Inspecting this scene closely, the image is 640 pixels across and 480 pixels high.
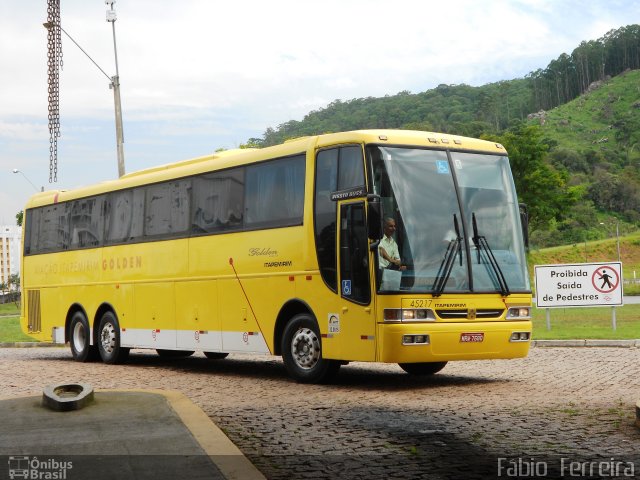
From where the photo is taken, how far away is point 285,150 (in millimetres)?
16297

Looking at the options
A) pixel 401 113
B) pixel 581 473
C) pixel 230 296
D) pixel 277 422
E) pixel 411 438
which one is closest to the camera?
pixel 581 473

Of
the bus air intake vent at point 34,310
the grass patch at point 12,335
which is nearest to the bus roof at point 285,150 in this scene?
the bus air intake vent at point 34,310

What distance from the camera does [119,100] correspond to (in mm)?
33688

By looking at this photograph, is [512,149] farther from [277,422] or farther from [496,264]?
[277,422]

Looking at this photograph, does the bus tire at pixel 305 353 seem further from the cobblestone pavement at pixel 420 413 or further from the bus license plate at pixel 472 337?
the bus license plate at pixel 472 337

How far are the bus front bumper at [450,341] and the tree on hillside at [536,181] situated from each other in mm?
52221

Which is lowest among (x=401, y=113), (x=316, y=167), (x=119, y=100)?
(x=316, y=167)

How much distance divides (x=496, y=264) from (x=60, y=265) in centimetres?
1234

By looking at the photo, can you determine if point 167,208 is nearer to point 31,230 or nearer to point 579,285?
point 31,230

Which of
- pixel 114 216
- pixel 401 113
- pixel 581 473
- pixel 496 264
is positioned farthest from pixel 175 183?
pixel 401 113

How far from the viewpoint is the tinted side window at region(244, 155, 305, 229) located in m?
15.8

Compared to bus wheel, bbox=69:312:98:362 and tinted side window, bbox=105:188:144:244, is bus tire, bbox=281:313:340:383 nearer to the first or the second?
tinted side window, bbox=105:188:144:244

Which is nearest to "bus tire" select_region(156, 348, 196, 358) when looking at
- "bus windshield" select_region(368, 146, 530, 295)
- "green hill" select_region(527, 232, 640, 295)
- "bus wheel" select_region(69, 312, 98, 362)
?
"bus wheel" select_region(69, 312, 98, 362)

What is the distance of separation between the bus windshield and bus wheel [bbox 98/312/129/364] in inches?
354
